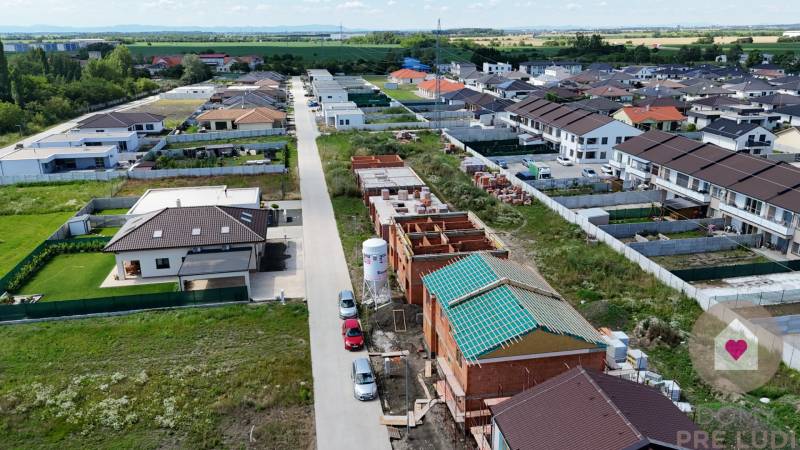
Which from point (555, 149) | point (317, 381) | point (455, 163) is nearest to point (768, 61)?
point (555, 149)

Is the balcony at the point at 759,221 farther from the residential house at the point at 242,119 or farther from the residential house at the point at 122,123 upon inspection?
the residential house at the point at 122,123

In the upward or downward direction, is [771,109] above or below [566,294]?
above

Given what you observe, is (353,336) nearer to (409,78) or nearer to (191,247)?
(191,247)

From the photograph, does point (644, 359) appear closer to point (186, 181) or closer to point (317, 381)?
point (317, 381)

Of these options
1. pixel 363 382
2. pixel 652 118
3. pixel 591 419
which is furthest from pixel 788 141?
pixel 591 419

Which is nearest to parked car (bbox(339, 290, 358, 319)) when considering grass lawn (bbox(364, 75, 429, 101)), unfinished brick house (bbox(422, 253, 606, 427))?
unfinished brick house (bbox(422, 253, 606, 427))

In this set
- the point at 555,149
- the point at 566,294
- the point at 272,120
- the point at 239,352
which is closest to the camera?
the point at 239,352

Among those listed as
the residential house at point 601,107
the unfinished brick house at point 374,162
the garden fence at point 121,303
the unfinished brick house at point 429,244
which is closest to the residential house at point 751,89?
the residential house at point 601,107
